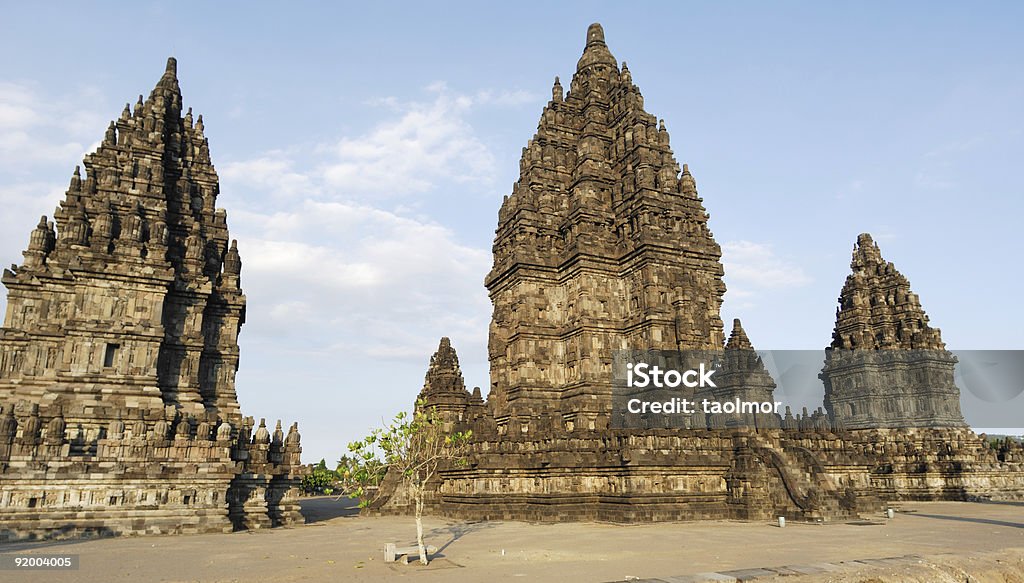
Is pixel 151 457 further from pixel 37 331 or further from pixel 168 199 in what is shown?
pixel 168 199

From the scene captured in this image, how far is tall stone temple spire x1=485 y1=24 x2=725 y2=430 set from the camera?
3500 cm

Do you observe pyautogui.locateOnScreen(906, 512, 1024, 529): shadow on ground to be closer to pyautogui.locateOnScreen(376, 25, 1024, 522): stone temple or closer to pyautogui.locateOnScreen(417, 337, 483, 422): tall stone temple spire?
pyautogui.locateOnScreen(376, 25, 1024, 522): stone temple

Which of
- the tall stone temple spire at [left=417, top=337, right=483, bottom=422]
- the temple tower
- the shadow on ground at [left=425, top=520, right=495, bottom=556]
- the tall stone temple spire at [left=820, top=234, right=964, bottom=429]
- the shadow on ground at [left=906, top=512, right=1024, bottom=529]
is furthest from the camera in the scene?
the temple tower

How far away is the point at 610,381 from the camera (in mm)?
35062

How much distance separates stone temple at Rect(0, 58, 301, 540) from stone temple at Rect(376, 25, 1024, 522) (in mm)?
10013

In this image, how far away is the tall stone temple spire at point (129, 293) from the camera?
29.5m

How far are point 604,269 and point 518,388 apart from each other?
8724 millimetres

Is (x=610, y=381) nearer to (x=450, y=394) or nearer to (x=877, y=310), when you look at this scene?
(x=450, y=394)

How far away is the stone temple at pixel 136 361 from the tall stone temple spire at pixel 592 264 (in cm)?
1438

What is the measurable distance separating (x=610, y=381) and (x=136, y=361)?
2423cm

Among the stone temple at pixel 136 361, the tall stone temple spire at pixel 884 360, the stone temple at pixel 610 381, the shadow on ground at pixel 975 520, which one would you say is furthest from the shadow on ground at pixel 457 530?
the tall stone temple spire at pixel 884 360

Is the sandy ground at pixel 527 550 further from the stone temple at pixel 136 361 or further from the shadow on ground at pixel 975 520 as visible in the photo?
the stone temple at pixel 136 361

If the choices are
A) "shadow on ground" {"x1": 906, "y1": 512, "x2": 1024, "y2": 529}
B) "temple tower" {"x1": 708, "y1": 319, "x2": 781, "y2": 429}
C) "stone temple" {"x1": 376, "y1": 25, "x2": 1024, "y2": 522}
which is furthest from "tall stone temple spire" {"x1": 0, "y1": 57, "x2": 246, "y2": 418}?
"temple tower" {"x1": 708, "y1": 319, "x2": 781, "y2": 429}

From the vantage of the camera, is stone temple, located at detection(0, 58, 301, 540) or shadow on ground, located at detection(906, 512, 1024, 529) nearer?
stone temple, located at detection(0, 58, 301, 540)
